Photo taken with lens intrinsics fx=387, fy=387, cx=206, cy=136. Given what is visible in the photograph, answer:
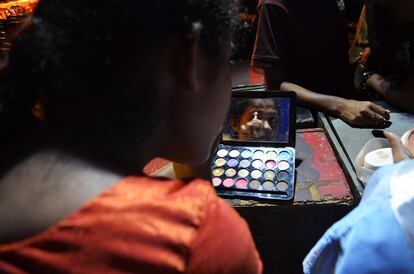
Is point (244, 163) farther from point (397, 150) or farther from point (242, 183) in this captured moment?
point (397, 150)

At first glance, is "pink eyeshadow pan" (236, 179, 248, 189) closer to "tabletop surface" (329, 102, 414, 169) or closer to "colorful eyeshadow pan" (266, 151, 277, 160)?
"colorful eyeshadow pan" (266, 151, 277, 160)

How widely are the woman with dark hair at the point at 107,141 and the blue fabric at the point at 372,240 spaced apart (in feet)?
0.65

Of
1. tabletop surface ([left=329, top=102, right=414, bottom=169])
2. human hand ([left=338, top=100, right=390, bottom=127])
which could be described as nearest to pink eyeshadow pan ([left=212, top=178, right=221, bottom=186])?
tabletop surface ([left=329, top=102, right=414, bottom=169])

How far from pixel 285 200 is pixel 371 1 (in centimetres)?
78

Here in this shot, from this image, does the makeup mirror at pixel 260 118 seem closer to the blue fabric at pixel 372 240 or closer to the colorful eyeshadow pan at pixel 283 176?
the colorful eyeshadow pan at pixel 283 176

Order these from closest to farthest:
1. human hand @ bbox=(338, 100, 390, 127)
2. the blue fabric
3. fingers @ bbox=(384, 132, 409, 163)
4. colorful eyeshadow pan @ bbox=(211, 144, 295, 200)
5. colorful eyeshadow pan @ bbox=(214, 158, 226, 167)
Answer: the blue fabric < fingers @ bbox=(384, 132, 409, 163) < colorful eyeshadow pan @ bbox=(211, 144, 295, 200) < colorful eyeshadow pan @ bbox=(214, 158, 226, 167) < human hand @ bbox=(338, 100, 390, 127)

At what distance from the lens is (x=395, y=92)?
1255 mm

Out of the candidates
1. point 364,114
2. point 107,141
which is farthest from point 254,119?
point 107,141

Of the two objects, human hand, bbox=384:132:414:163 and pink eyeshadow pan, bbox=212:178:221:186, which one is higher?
human hand, bbox=384:132:414:163

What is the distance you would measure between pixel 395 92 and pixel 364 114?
0.18 metres

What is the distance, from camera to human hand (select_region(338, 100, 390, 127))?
116 centimetres

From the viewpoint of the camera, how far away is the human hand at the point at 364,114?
116 centimetres

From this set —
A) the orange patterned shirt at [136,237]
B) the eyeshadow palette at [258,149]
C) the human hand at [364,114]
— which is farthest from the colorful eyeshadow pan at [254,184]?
the orange patterned shirt at [136,237]

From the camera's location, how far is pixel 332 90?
1466 millimetres
